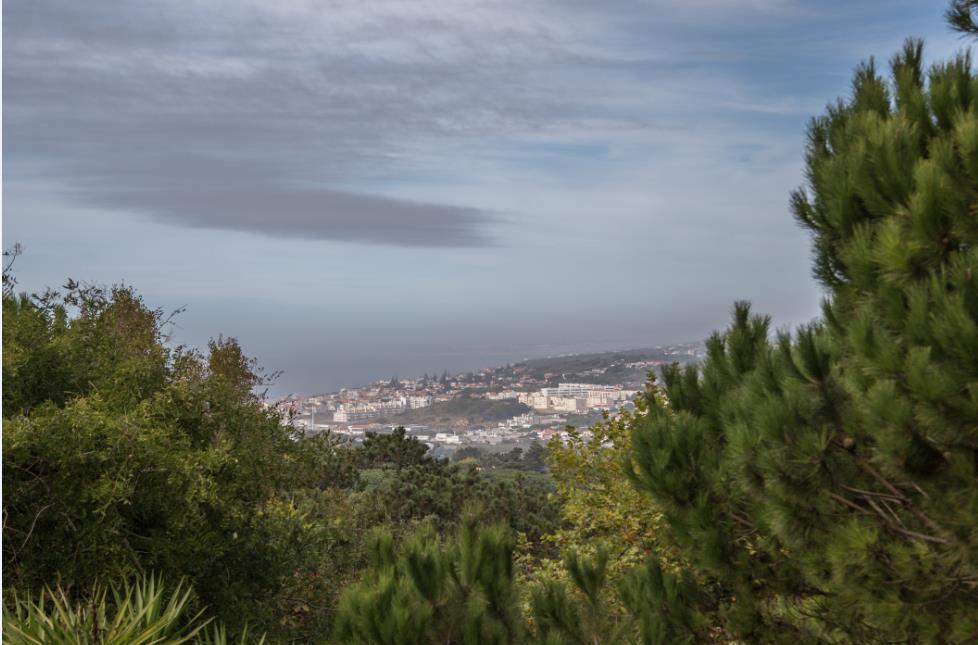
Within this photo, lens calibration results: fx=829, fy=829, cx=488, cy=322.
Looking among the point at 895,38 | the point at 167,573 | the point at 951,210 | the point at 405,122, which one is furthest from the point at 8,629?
the point at 405,122

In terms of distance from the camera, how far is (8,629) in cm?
433

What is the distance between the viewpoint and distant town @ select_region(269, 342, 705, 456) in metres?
38.8

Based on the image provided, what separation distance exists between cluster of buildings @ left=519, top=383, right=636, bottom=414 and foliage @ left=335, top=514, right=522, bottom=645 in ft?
102

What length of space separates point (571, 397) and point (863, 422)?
39.9 metres

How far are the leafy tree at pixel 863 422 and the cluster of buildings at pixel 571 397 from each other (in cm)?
3087

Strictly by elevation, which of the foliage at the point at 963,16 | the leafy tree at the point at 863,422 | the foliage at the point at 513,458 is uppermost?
the foliage at the point at 963,16

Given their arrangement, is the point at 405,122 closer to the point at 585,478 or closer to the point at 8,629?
the point at 585,478

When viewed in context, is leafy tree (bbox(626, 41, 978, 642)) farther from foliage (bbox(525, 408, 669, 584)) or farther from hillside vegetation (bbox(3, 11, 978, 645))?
foliage (bbox(525, 408, 669, 584))

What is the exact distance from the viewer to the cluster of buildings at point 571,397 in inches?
1455

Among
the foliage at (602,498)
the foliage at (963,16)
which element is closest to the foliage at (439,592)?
the foliage at (963,16)

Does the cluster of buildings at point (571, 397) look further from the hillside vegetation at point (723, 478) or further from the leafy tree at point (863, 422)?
the leafy tree at point (863, 422)

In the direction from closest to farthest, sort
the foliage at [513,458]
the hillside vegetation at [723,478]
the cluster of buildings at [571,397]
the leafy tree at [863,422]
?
the leafy tree at [863,422] < the hillside vegetation at [723,478] < the foliage at [513,458] < the cluster of buildings at [571,397]

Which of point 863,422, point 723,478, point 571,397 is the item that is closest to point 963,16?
point 863,422

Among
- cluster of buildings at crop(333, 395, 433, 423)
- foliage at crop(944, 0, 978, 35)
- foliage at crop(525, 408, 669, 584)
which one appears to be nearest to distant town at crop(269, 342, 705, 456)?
cluster of buildings at crop(333, 395, 433, 423)
